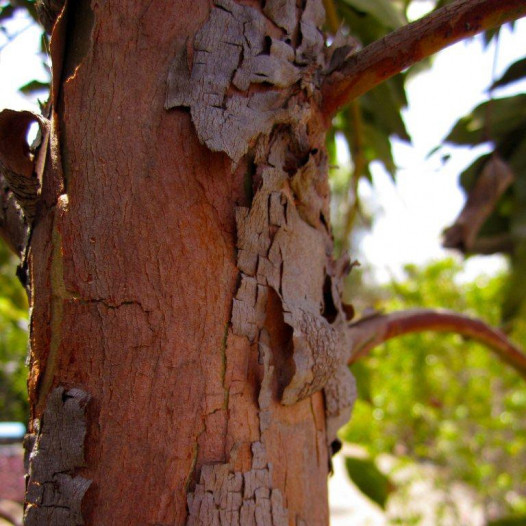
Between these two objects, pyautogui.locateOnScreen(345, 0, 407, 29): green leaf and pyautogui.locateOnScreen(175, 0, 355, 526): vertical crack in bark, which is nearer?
pyautogui.locateOnScreen(175, 0, 355, 526): vertical crack in bark

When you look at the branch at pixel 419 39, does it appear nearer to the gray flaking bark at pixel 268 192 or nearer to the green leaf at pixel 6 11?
the gray flaking bark at pixel 268 192

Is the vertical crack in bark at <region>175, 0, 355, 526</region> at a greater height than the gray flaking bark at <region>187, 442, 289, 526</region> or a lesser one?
greater

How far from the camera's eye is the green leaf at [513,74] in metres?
1.14

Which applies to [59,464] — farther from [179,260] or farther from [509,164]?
[509,164]

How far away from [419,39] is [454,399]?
3.00 meters

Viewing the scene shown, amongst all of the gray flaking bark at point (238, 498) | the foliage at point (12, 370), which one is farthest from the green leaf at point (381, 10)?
the foliage at point (12, 370)

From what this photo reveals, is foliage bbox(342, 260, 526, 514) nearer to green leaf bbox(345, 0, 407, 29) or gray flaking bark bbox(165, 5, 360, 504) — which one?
green leaf bbox(345, 0, 407, 29)

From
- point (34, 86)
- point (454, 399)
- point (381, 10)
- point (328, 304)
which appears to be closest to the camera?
point (328, 304)

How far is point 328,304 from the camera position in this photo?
56 centimetres

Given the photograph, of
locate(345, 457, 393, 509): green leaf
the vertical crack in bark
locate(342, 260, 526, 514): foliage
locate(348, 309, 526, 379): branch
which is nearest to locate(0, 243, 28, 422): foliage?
locate(345, 457, 393, 509): green leaf

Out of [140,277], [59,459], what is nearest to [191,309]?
[140,277]

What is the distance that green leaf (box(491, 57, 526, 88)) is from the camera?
1.14m

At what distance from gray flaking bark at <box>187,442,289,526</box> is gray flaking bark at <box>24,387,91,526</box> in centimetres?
9

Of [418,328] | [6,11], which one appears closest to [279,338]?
[418,328]
